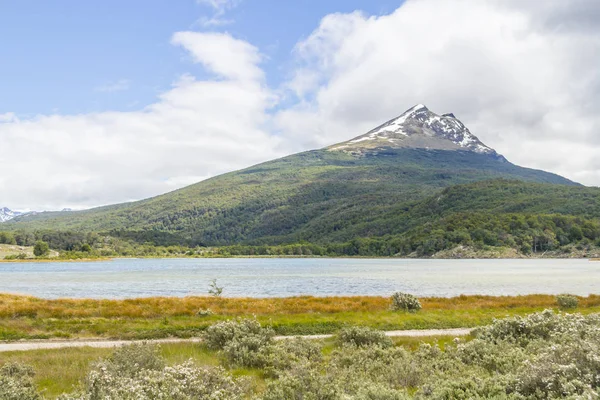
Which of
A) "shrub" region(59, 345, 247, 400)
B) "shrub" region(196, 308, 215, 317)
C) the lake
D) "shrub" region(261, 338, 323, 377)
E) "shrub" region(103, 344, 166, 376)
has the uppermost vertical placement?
"shrub" region(59, 345, 247, 400)

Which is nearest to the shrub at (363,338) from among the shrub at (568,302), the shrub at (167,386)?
the shrub at (167,386)

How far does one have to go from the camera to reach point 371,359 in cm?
1372

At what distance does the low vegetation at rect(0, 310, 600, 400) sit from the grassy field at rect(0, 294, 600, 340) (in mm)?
6318

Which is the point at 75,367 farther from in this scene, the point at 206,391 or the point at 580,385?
the point at 580,385

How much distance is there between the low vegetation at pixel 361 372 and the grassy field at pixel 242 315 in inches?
249

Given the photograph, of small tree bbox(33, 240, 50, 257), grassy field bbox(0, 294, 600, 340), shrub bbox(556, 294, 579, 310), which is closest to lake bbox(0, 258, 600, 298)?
grassy field bbox(0, 294, 600, 340)

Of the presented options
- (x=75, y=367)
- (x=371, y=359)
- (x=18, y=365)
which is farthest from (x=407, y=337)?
(x=18, y=365)

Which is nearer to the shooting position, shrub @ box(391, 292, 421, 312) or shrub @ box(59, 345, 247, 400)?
shrub @ box(59, 345, 247, 400)

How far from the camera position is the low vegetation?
8.43 metres

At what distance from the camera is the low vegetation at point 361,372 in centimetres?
843

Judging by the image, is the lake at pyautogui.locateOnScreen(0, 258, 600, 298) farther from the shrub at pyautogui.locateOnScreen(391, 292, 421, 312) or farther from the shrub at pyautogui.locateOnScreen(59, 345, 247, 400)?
the shrub at pyautogui.locateOnScreen(59, 345, 247, 400)

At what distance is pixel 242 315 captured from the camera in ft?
91.9

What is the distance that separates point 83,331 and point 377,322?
572 inches

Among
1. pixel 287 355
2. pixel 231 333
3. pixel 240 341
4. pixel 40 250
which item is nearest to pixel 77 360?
pixel 231 333
